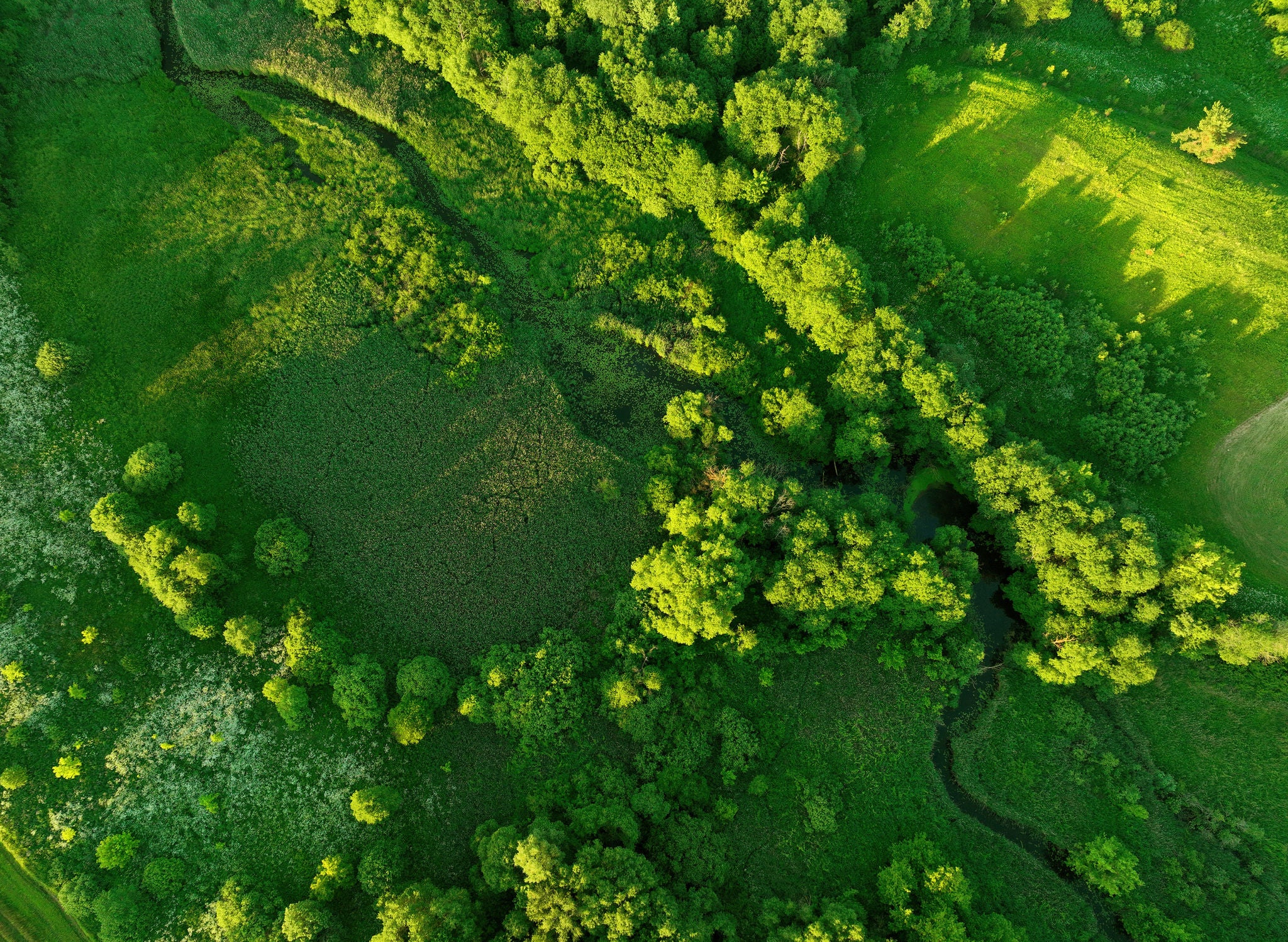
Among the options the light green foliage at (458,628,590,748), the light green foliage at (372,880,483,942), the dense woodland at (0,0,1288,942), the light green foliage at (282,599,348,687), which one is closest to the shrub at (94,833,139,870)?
the dense woodland at (0,0,1288,942)

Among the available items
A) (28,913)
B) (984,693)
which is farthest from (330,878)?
(984,693)

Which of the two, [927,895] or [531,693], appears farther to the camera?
[531,693]

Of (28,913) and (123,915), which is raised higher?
(123,915)

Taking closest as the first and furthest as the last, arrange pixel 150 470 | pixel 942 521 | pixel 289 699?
1. pixel 289 699
2. pixel 150 470
3. pixel 942 521

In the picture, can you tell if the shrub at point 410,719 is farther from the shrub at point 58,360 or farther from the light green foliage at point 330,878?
the shrub at point 58,360

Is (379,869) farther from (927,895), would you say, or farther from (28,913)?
(927,895)
